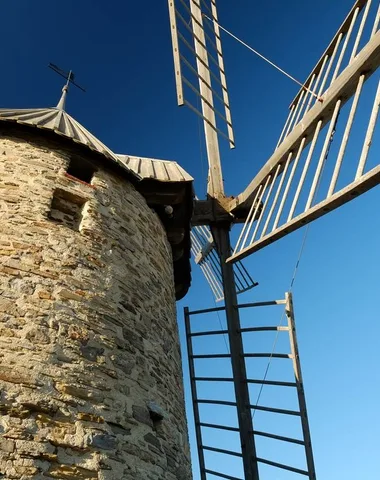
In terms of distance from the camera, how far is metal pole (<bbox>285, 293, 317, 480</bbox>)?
5.17m

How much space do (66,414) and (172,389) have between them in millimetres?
1536

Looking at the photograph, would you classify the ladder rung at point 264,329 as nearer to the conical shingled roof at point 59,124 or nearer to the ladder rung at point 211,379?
the ladder rung at point 211,379

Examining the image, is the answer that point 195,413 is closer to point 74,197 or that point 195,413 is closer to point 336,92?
point 74,197

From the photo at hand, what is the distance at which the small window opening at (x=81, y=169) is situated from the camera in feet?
17.1

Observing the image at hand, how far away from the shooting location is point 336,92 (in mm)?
4816

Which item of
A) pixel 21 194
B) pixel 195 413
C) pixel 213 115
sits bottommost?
pixel 195 413

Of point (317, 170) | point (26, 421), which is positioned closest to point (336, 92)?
point (317, 170)

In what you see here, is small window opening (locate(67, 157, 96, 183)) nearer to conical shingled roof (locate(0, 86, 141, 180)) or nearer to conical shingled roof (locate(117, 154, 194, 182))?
conical shingled roof (locate(0, 86, 141, 180))

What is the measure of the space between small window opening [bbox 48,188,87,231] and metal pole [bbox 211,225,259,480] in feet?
9.05

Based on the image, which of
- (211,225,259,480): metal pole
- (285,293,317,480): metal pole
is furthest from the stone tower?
(285,293,317,480): metal pole

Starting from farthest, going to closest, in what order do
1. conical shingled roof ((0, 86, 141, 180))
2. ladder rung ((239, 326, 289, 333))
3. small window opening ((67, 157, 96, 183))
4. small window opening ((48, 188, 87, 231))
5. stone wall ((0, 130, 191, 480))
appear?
ladder rung ((239, 326, 289, 333)) < small window opening ((67, 157, 96, 183)) < conical shingled roof ((0, 86, 141, 180)) < small window opening ((48, 188, 87, 231)) < stone wall ((0, 130, 191, 480))

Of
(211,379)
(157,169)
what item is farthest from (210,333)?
(157,169)

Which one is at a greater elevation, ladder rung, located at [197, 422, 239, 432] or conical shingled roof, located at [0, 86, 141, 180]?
conical shingled roof, located at [0, 86, 141, 180]

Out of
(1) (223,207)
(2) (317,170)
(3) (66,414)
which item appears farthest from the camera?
(1) (223,207)
